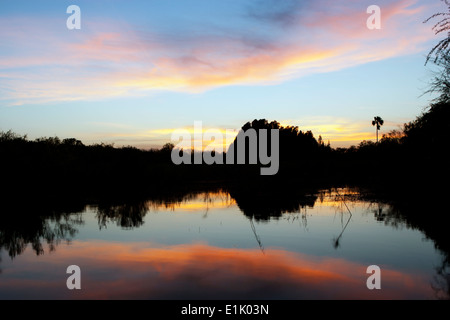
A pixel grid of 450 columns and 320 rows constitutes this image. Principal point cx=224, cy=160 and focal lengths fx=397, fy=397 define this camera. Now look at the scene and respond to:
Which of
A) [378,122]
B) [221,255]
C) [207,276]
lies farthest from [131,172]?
[378,122]

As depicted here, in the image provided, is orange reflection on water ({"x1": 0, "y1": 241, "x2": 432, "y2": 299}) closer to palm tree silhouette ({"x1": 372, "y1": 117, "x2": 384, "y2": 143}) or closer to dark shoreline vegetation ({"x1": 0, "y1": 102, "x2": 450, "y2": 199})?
dark shoreline vegetation ({"x1": 0, "y1": 102, "x2": 450, "y2": 199})

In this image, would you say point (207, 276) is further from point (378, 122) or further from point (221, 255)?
point (378, 122)

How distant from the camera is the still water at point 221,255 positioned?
7824 mm

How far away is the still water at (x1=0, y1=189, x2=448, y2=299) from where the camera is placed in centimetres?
782

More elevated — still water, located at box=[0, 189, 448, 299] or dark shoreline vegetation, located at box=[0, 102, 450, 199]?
dark shoreline vegetation, located at box=[0, 102, 450, 199]

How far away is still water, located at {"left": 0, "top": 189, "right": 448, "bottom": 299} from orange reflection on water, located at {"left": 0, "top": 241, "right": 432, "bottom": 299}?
0.02 meters

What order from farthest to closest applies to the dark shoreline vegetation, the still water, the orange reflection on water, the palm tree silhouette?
the palm tree silhouette → the dark shoreline vegetation → the still water → the orange reflection on water

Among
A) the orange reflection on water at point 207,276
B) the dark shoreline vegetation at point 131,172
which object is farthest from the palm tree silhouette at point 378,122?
the orange reflection on water at point 207,276

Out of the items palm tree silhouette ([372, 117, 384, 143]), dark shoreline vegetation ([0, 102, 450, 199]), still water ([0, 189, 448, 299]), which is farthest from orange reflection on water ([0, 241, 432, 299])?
palm tree silhouette ([372, 117, 384, 143])

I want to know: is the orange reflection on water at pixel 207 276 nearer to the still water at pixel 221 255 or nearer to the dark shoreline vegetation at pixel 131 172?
the still water at pixel 221 255

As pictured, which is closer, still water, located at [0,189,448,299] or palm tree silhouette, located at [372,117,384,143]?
still water, located at [0,189,448,299]

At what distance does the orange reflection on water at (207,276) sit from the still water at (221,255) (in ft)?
0.07

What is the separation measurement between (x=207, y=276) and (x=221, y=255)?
1.94 m

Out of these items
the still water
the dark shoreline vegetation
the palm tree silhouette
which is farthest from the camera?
the palm tree silhouette
